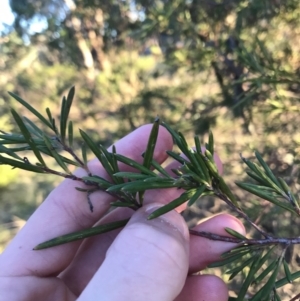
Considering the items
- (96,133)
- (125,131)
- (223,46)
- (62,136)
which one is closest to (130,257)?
(62,136)

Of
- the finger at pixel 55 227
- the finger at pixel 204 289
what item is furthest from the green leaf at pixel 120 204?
the finger at pixel 204 289

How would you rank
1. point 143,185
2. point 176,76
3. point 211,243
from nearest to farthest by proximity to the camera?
point 143,185 → point 211,243 → point 176,76

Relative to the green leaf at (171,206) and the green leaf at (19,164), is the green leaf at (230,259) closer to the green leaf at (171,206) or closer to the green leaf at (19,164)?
the green leaf at (171,206)

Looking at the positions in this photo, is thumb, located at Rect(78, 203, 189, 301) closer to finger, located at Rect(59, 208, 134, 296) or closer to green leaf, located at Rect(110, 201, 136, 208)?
green leaf, located at Rect(110, 201, 136, 208)

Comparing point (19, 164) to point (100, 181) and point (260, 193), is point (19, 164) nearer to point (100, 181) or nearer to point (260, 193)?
point (100, 181)

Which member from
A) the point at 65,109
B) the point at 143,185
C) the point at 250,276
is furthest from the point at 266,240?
the point at 65,109

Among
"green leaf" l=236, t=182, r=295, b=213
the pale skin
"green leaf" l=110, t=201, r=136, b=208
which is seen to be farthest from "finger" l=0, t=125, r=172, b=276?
"green leaf" l=236, t=182, r=295, b=213

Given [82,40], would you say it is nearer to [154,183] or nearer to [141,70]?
[141,70]

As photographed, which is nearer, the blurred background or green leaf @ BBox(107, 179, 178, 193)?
green leaf @ BBox(107, 179, 178, 193)
